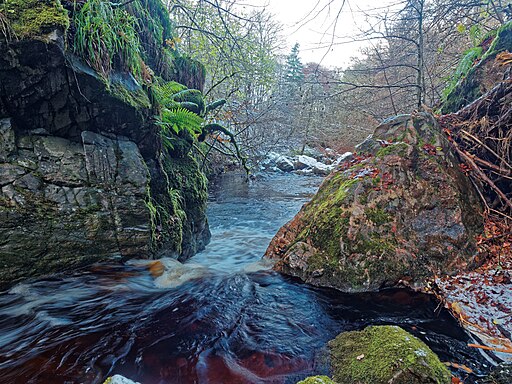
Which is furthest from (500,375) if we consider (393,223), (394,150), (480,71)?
(480,71)

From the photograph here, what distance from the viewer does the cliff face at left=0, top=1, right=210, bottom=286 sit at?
2.67 m

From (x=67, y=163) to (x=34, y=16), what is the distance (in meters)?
1.45

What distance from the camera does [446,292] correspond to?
2.68 m

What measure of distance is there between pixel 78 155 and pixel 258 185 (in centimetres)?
1021

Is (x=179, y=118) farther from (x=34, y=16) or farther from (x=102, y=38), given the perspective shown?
(x=34, y=16)

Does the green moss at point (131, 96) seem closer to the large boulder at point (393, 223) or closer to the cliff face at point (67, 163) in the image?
the cliff face at point (67, 163)

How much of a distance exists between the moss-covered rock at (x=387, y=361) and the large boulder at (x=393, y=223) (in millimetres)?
1088

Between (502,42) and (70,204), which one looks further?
(502,42)

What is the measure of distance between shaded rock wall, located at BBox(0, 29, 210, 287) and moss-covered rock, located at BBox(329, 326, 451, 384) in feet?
8.71

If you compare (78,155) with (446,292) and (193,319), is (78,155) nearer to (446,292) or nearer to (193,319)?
(193,319)

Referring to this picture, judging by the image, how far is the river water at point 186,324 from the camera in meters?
1.90

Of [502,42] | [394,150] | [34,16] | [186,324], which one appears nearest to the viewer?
[186,324]

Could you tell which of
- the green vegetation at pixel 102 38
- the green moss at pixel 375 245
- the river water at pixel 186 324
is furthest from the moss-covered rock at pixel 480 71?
the green vegetation at pixel 102 38

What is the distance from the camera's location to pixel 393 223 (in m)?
3.23
